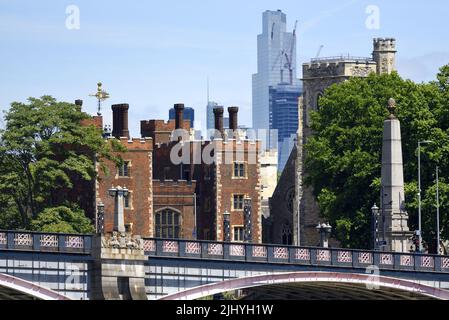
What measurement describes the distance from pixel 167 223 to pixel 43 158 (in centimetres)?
2377

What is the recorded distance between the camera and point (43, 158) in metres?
156

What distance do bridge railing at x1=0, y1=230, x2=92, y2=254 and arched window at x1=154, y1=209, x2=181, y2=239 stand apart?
70092mm

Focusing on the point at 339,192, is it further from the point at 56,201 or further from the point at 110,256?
the point at 110,256

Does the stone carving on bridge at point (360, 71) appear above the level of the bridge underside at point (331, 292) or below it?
above

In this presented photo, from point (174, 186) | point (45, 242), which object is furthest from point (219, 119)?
point (45, 242)

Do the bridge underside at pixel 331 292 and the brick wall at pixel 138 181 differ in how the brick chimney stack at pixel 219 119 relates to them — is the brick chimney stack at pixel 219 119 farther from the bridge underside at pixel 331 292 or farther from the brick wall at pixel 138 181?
the bridge underside at pixel 331 292

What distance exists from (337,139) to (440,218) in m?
14.9

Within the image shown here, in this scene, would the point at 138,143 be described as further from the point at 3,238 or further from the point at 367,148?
the point at 3,238

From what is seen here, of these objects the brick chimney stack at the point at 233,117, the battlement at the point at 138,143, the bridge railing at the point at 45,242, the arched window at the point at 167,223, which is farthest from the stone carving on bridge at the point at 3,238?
the brick chimney stack at the point at 233,117

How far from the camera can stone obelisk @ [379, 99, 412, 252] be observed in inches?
5207

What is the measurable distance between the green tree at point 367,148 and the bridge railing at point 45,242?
45932 millimetres

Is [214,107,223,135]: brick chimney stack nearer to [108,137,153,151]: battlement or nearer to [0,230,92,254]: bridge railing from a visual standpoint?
[108,137,153,151]: battlement

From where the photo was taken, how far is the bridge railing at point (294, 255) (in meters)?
110

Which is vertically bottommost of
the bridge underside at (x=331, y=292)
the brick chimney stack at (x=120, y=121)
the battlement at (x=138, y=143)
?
the bridge underside at (x=331, y=292)
